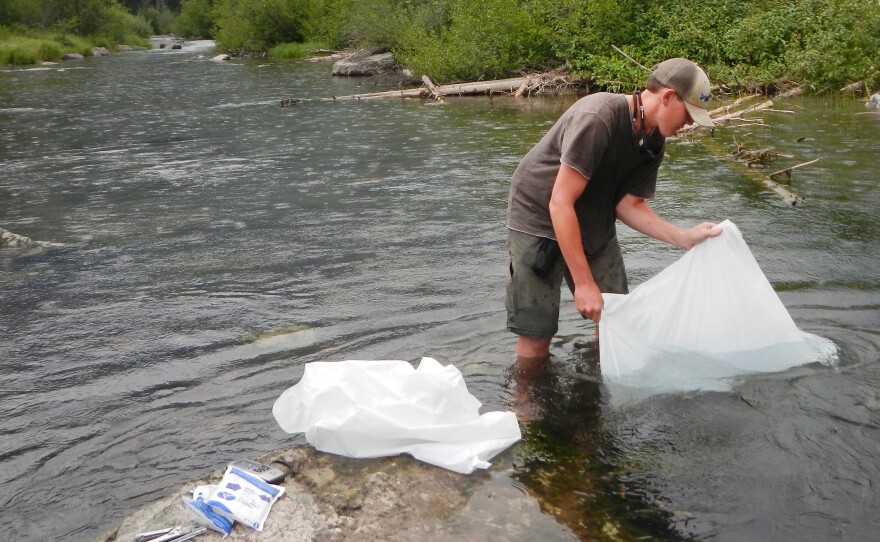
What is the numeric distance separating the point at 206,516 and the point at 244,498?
0.49 ft

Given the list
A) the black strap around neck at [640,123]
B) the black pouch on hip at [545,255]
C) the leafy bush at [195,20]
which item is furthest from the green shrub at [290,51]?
the black strap around neck at [640,123]

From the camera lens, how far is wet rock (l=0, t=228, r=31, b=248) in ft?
25.7

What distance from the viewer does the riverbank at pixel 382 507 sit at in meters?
2.97

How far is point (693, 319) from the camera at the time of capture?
4.04m

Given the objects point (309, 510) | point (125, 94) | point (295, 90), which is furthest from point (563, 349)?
point (125, 94)

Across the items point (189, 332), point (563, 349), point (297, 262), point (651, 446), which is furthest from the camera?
point (297, 262)

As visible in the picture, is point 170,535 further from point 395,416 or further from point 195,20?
point 195,20

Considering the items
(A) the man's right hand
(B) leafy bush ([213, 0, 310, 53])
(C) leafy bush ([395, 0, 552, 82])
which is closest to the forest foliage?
(C) leafy bush ([395, 0, 552, 82])

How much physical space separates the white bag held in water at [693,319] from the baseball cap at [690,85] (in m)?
0.67

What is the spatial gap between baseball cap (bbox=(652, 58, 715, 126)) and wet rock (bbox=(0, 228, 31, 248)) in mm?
6462

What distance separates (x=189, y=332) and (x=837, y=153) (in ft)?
28.2

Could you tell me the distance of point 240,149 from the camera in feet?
45.3

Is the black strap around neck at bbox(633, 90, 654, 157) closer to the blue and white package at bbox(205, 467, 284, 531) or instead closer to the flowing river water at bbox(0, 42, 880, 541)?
the flowing river water at bbox(0, 42, 880, 541)

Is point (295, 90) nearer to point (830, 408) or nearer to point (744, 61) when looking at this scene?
point (744, 61)
